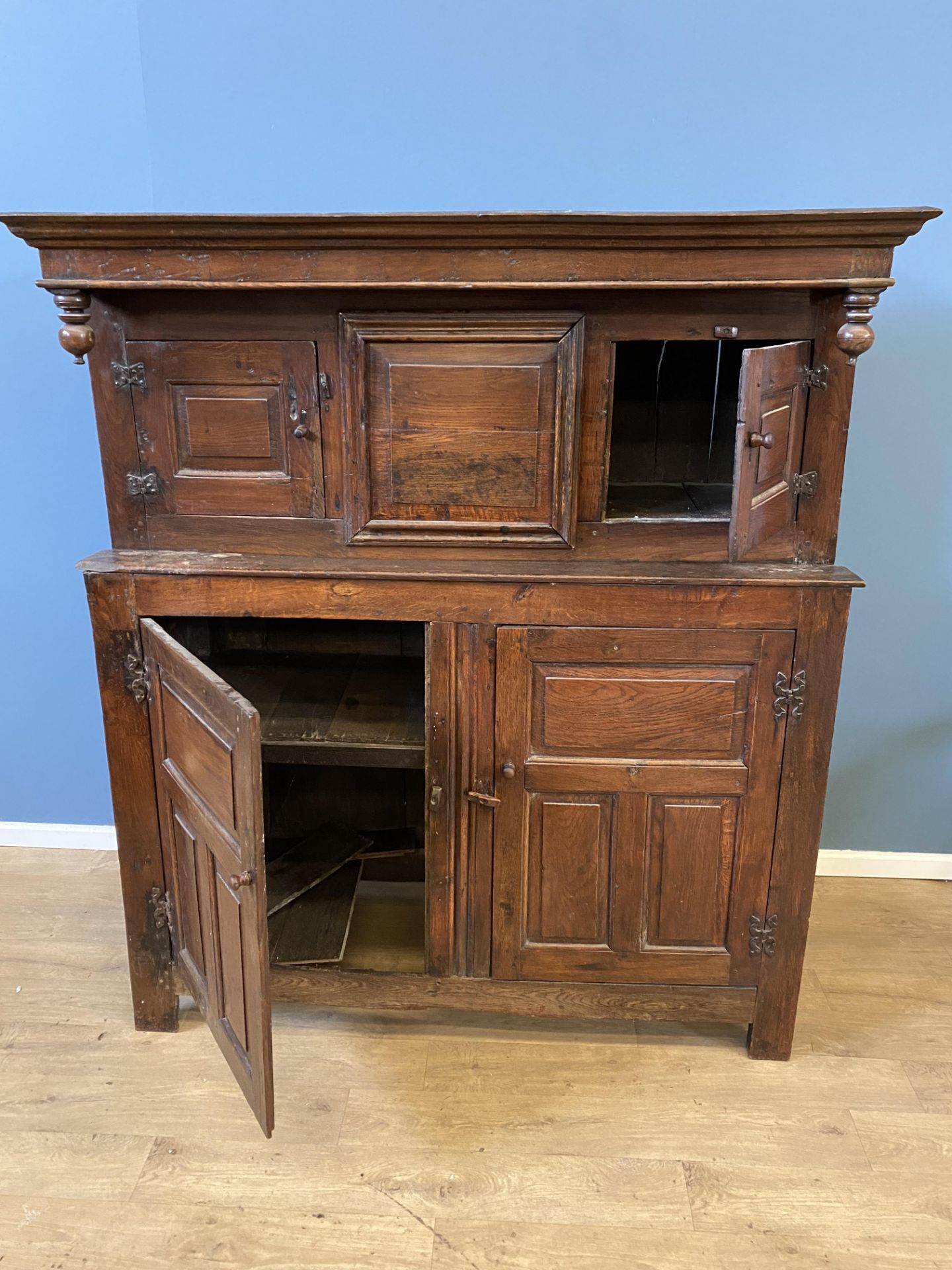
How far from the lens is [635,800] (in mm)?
1778

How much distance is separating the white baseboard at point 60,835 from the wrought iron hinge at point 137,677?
1.04 m

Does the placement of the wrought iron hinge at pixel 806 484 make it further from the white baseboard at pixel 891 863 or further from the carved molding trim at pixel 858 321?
the white baseboard at pixel 891 863

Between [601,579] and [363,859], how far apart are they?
114cm

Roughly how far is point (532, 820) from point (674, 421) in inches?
37.5

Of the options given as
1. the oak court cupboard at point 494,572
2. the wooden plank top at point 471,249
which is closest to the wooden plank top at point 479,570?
the oak court cupboard at point 494,572

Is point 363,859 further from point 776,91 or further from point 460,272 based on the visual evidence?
point 776,91

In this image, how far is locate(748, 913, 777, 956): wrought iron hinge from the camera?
1.83 m

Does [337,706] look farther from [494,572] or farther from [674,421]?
[674,421]

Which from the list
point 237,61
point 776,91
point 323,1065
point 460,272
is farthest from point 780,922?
point 237,61

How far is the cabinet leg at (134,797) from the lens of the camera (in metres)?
1.75

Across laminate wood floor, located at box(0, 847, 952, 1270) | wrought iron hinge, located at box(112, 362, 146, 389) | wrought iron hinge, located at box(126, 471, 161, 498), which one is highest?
wrought iron hinge, located at box(112, 362, 146, 389)

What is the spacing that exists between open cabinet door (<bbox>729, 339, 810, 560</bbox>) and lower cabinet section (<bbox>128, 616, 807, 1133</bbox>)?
21 cm

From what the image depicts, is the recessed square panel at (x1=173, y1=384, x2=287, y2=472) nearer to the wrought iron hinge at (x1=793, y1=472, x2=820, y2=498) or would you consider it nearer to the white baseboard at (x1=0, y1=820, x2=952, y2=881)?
the wrought iron hinge at (x1=793, y1=472, x2=820, y2=498)

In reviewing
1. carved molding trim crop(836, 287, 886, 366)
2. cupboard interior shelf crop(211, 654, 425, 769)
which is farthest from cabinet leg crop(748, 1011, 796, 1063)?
carved molding trim crop(836, 287, 886, 366)
